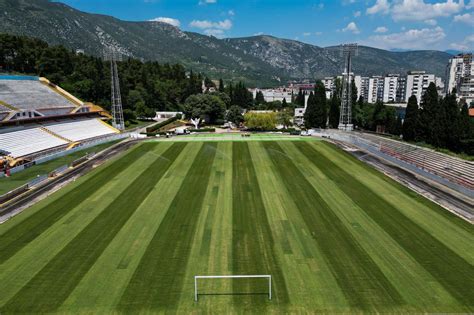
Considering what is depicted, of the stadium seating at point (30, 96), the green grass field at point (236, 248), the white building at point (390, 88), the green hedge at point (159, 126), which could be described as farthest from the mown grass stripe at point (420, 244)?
the white building at point (390, 88)

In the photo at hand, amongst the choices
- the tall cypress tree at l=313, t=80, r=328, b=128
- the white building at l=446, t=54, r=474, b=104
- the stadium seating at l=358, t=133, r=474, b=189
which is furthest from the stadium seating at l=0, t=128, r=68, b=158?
the white building at l=446, t=54, r=474, b=104

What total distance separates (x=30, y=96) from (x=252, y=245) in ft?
177

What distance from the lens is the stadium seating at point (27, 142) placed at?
125ft

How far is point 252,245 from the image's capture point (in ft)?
56.9

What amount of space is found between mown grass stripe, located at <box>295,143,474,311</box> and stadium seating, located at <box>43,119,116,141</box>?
40.1 m

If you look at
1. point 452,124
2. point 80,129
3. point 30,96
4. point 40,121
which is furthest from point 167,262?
point 30,96

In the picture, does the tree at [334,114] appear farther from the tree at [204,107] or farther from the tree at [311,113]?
the tree at [204,107]

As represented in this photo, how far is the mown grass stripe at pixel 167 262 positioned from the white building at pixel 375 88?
161 m

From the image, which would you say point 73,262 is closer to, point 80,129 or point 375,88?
point 80,129

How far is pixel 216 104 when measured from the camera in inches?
3095

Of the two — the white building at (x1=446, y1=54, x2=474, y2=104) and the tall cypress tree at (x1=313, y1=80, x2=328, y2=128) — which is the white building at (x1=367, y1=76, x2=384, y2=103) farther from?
the tall cypress tree at (x1=313, y1=80, x2=328, y2=128)

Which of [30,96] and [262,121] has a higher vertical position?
[30,96]

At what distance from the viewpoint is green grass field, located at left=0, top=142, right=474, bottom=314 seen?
12969 mm

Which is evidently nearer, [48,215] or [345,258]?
[345,258]
